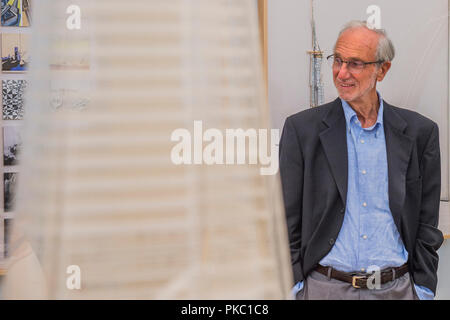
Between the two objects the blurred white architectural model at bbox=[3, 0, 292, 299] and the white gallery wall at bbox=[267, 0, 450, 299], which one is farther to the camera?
the white gallery wall at bbox=[267, 0, 450, 299]

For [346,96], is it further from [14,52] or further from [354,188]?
[14,52]

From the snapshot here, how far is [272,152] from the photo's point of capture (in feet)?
3.49

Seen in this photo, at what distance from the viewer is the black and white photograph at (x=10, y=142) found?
1.08 meters

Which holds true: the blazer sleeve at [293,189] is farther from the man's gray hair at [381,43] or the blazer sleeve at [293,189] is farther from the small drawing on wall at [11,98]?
the small drawing on wall at [11,98]

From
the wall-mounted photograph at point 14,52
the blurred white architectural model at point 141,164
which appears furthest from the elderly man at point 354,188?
the wall-mounted photograph at point 14,52

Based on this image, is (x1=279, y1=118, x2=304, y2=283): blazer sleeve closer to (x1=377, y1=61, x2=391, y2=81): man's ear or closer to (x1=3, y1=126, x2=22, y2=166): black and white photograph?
(x1=377, y1=61, x2=391, y2=81): man's ear

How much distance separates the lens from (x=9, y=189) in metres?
1.09

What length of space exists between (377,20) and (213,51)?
0.77 meters

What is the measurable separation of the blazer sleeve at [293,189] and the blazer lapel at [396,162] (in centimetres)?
22

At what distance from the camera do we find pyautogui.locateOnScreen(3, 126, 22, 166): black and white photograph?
1078 mm

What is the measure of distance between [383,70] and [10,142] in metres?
0.94

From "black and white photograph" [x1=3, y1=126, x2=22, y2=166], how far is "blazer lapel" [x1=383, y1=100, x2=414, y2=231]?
892 millimetres

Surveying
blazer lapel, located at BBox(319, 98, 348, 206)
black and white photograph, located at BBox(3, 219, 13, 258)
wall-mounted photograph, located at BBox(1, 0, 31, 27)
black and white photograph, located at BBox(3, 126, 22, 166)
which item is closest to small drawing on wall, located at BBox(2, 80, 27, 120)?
black and white photograph, located at BBox(3, 126, 22, 166)
